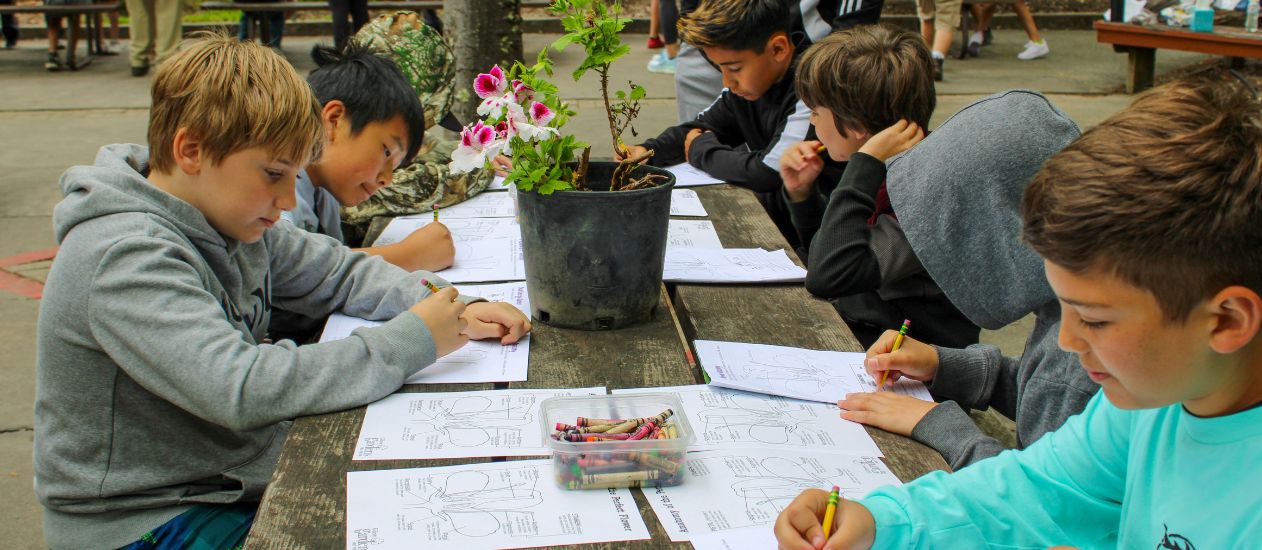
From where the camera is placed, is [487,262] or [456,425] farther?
[487,262]

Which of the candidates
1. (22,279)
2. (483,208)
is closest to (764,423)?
(483,208)

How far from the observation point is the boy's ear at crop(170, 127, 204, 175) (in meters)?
1.74

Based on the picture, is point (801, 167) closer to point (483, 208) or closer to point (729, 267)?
point (729, 267)

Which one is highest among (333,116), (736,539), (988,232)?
(333,116)

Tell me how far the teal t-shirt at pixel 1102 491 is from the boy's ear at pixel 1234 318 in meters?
0.10

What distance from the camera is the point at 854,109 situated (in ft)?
8.10

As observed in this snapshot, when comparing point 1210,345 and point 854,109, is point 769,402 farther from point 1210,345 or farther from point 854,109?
point 854,109

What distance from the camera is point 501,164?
2135 mm

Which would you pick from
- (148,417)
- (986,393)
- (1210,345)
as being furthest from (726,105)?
(1210,345)

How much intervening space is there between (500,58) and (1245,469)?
3.73 meters

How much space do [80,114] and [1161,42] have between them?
7864 millimetres

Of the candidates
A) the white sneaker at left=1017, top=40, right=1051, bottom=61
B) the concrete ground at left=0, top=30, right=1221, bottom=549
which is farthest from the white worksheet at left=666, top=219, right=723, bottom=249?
the white sneaker at left=1017, top=40, right=1051, bottom=61

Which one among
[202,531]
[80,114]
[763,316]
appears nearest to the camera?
[202,531]

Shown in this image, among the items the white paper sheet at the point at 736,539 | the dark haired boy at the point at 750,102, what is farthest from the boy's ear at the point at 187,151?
the dark haired boy at the point at 750,102
